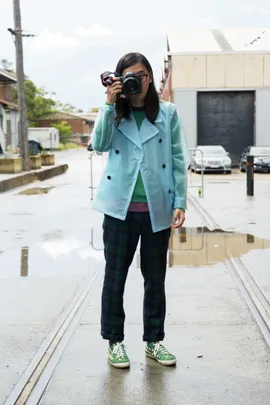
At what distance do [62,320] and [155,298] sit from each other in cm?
142

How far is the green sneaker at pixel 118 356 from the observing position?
4.57 metres

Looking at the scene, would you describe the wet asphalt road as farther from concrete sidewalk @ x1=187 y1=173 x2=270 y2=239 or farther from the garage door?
the garage door

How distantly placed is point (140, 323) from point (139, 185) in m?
1.60

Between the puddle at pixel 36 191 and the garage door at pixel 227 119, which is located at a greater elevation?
the garage door at pixel 227 119

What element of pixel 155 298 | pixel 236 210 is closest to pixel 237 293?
pixel 155 298

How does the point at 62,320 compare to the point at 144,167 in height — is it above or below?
below

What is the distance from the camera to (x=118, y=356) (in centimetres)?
461

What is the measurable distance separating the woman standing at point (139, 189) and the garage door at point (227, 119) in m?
34.8

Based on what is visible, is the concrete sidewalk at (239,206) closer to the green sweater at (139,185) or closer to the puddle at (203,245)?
the puddle at (203,245)

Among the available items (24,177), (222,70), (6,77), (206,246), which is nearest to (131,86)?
(206,246)

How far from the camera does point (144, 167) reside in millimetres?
4449

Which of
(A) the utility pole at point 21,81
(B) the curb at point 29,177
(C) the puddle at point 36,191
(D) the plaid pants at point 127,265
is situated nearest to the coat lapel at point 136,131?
(D) the plaid pants at point 127,265

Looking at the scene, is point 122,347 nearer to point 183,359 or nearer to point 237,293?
point 183,359

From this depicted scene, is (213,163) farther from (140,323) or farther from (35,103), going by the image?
(35,103)
